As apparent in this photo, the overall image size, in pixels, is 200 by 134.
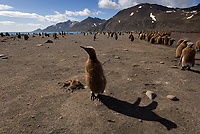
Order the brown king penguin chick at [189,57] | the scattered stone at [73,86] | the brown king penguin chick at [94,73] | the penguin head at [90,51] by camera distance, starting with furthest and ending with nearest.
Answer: the brown king penguin chick at [189,57]
the scattered stone at [73,86]
the brown king penguin chick at [94,73]
the penguin head at [90,51]

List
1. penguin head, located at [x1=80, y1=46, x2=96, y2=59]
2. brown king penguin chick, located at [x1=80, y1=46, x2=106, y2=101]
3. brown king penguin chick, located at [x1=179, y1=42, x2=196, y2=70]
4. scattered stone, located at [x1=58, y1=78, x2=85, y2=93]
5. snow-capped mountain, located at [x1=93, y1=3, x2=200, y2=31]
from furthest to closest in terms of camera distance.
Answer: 1. snow-capped mountain, located at [x1=93, y1=3, x2=200, y2=31]
2. brown king penguin chick, located at [x1=179, y1=42, x2=196, y2=70]
3. scattered stone, located at [x1=58, y1=78, x2=85, y2=93]
4. brown king penguin chick, located at [x1=80, y1=46, x2=106, y2=101]
5. penguin head, located at [x1=80, y1=46, x2=96, y2=59]

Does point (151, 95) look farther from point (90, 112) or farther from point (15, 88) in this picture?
point (15, 88)

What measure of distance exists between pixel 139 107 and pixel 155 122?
72cm

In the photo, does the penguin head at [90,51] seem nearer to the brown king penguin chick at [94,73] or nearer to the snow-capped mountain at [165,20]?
the brown king penguin chick at [94,73]

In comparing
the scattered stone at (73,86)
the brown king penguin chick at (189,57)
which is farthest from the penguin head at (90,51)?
the brown king penguin chick at (189,57)

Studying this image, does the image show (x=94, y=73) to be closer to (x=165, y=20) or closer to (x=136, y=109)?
(x=136, y=109)

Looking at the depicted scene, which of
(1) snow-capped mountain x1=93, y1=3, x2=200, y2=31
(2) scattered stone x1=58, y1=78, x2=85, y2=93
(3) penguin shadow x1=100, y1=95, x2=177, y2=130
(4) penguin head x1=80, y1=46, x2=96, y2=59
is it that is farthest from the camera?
(1) snow-capped mountain x1=93, y1=3, x2=200, y2=31

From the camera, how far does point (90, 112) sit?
3664 millimetres

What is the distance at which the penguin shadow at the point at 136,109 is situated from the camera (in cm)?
331

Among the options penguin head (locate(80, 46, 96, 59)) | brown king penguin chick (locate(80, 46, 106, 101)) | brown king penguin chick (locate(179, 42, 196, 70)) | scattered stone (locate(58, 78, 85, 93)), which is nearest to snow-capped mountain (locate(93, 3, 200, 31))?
brown king penguin chick (locate(179, 42, 196, 70))

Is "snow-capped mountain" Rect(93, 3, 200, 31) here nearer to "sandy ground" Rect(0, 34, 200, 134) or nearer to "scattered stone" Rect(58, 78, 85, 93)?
"sandy ground" Rect(0, 34, 200, 134)

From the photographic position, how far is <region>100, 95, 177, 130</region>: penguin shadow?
10.9 ft

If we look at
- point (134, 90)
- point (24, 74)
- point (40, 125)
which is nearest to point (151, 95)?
point (134, 90)

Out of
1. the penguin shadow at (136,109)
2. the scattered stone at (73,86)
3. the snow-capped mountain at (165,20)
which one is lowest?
the penguin shadow at (136,109)
